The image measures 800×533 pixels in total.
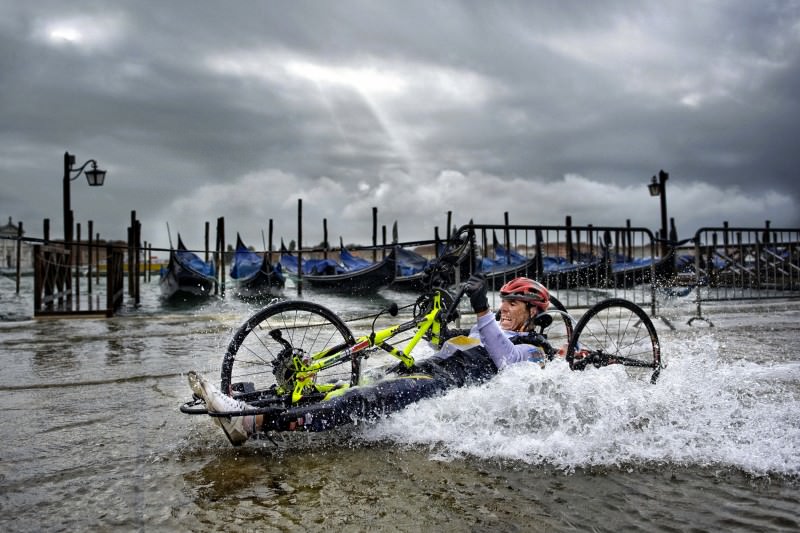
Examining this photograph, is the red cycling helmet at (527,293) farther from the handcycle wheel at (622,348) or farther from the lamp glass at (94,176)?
the lamp glass at (94,176)

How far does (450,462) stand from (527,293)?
1469 mm

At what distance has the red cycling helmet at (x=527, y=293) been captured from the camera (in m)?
3.89

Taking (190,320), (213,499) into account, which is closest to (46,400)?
(213,499)

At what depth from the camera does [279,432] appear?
124 inches

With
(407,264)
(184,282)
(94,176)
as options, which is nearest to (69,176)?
(94,176)

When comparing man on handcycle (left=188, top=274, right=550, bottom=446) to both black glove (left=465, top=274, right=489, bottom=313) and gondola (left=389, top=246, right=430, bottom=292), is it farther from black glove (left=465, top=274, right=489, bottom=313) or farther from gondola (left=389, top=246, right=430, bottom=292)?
gondola (left=389, top=246, right=430, bottom=292)

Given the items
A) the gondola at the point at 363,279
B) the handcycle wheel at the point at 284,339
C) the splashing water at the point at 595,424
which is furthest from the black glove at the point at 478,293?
the gondola at the point at 363,279

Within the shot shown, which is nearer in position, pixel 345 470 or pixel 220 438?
pixel 345 470

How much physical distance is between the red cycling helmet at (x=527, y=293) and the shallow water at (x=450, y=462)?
0.55 m

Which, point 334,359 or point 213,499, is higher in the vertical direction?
point 334,359

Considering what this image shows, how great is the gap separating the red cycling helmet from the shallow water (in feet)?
1.81

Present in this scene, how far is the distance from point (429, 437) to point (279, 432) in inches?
31.7

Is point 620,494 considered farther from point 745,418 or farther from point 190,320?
point 190,320

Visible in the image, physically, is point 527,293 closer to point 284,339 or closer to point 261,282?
point 284,339
